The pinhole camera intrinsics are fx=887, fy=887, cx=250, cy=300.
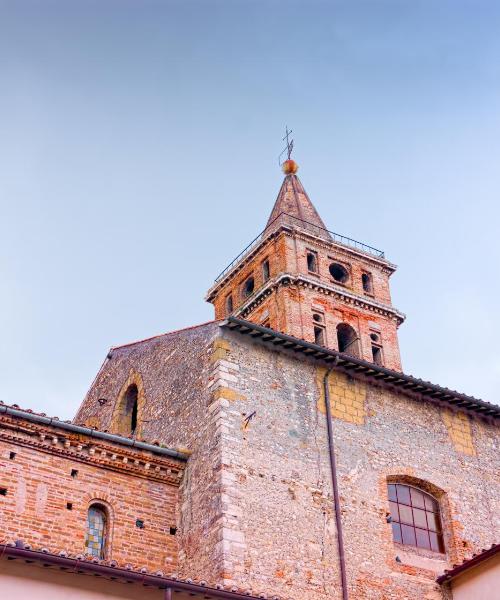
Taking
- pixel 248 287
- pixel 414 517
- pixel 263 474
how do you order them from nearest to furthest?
pixel 263 474 → pixel 414 517 → pixel 248 287

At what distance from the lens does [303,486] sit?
Result: 16312mm

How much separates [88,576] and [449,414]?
9973 millimetres

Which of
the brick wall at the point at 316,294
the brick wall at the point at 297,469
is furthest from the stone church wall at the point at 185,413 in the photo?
the brick wall at the point at 316,294

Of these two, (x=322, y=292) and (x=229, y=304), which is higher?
(x=229, y=304)

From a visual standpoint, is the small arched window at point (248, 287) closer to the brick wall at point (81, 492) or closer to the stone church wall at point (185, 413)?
the stone church wall at point (185, 413)

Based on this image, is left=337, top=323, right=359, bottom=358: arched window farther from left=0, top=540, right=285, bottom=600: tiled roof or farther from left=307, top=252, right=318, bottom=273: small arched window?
left=0, top=540, right=285, bottom=600: tiled roof

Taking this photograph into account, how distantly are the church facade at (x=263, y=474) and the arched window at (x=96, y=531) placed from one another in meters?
0.03

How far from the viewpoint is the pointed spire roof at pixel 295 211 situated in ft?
118

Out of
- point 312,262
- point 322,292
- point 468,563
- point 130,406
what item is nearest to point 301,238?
point 312,262

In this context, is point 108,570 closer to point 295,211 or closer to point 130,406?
point 130,406

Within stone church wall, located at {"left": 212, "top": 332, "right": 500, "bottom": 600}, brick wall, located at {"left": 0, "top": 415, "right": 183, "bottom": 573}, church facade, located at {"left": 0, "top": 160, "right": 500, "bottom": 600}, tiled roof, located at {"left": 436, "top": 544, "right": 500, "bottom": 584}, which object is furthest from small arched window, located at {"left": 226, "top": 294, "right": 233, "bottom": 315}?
tiled roof, located at {"left": 436, "top": 544, "right": 500, "bottom": 584}

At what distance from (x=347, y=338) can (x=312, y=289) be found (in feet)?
7.70

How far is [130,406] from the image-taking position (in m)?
21.1

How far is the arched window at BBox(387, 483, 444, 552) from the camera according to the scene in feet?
56.4
